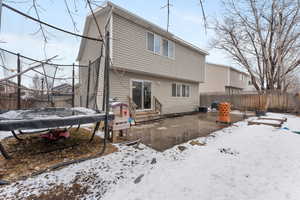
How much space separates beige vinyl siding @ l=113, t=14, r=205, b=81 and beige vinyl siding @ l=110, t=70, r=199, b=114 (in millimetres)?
561

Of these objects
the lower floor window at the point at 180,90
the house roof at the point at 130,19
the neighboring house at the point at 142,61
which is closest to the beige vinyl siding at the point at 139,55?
the neighboring house at the point at 142,61

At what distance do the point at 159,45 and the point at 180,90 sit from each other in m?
3.94

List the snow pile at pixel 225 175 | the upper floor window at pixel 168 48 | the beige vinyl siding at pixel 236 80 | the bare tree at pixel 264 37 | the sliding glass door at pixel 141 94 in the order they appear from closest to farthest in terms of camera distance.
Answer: the snow pile at pixel 225 175 → the sliding glass door at pixel 141 94 → the upper floor window at pixel 168 48 → the bare tree at pixel 264 37 → the beige vinyl siding at pixel 236 80

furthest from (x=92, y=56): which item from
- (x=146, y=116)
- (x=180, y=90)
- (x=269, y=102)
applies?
(x=269, y=102)

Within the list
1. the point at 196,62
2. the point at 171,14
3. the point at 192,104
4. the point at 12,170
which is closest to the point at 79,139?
the point at 12,170

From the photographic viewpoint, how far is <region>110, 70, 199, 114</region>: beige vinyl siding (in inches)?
274

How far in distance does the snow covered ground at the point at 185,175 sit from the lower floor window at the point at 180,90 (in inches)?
277

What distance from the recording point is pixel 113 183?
88.0 inches

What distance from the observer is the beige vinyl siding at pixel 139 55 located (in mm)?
6559

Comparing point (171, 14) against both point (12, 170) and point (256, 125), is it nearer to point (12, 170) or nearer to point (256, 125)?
point (12, 170)

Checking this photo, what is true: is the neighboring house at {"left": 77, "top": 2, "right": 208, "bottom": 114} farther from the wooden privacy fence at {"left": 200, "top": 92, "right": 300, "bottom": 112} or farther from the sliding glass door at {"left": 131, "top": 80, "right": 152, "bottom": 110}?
the wooden privacy fence at {"left": 200, "top": 92, "right": 300, "bottom": 112}

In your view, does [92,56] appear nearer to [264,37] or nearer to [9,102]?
[9,102]

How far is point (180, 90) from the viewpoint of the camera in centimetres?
1098

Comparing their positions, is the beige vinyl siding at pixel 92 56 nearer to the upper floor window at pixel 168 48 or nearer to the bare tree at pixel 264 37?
the upper floor window at pixel 168 48
